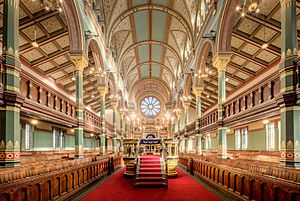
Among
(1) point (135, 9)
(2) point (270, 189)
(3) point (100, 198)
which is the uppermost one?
(1) point (135, 9)

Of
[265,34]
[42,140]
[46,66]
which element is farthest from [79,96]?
[265,34]

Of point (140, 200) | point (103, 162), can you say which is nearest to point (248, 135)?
point (103, 162)

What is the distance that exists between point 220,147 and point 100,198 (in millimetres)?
6429

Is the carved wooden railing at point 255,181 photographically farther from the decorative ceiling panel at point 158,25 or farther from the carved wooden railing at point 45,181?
the decorative ceiling panel at point 158,25

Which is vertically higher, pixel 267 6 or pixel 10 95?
pixel 267 6

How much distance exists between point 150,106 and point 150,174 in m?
36.1

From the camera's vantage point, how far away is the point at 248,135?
19.8 m

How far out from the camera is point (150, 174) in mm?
10250

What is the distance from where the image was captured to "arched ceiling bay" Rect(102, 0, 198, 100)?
19969mm

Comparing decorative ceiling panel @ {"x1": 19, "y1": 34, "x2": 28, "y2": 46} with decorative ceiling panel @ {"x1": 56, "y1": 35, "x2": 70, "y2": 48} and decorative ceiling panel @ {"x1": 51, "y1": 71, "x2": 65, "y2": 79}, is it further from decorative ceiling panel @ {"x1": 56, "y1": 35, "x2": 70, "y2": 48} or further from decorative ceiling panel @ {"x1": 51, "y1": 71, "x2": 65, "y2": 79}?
decorative ceiling panel @ {"x1": 51, "y1": 71, "x2": 65, "y2": 79}

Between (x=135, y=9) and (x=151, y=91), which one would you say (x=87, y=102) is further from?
(x=151, y=91)

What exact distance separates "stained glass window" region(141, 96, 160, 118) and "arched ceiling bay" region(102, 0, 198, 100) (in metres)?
11.5

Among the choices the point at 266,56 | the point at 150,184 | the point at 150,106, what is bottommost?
the point at 150,184

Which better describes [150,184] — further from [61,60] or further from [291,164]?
[61,60]
